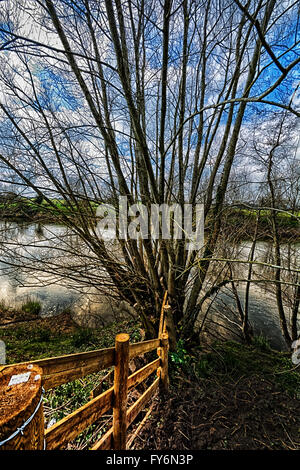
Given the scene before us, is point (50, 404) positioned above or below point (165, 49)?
below

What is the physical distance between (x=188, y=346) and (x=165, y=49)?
4.93 m

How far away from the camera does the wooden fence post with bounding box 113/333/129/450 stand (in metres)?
1.38

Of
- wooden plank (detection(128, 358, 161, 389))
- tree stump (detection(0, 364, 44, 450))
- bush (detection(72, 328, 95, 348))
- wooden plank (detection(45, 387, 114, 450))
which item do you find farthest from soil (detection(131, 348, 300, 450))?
bush (detection(72, 328, 95, 348))

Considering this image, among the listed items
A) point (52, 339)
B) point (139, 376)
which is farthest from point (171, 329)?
point (52, 339)

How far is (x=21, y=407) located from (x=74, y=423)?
871 mm

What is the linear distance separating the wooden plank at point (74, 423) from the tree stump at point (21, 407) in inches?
18.0

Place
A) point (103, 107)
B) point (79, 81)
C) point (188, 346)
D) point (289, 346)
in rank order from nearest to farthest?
point (79, 81) → point (103, 107) → point (188, 346) → point (289, 346)

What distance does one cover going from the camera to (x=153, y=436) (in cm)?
226

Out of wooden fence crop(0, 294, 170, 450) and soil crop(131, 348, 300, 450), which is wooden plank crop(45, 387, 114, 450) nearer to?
wooden fence crop(0, 294, 170, 450)

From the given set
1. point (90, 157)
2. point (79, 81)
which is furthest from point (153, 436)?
point (79, 81)

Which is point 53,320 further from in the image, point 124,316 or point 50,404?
point 50,404

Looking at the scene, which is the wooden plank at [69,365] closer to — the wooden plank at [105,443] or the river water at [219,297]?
the wooden plank at [105,443]

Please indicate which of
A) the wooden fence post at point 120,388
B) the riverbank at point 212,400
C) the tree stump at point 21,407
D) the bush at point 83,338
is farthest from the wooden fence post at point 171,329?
the tree stump at point 21,407

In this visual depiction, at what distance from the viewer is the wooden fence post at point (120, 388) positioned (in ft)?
4.52
